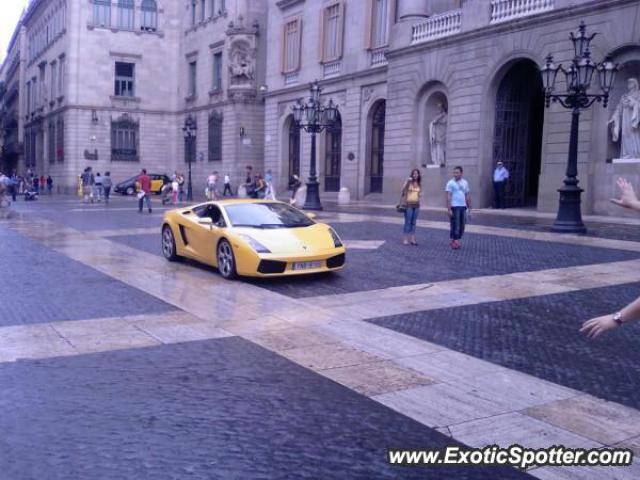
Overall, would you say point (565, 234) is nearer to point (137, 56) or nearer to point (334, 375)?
point (334, 375)

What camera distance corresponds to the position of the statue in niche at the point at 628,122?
73.1 ft

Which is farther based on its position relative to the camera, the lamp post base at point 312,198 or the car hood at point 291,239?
the lamp post base at point 312,198

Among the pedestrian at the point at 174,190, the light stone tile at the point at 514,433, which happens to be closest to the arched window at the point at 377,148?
the pedestrian at the point at 174,190

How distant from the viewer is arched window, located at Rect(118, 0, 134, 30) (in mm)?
54625

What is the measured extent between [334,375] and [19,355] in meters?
2.92

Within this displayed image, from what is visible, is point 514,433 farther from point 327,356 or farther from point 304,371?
point 327,356

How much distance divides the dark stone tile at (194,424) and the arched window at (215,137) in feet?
146

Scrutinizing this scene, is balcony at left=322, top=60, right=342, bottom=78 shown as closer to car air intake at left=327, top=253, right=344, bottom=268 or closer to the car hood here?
the car hood

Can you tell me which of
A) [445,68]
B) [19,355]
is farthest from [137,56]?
[19,355]

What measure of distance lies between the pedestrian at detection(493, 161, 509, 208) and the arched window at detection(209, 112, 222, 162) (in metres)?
26.9

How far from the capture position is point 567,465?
4156 millimetres

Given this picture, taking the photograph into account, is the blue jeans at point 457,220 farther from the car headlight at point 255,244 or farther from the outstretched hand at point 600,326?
the outstretched hand at point 600,326

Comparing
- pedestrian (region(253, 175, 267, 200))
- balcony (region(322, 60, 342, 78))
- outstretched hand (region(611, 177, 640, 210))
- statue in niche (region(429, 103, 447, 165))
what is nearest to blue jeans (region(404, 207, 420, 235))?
outstretched hand (region(611, 177, 640, 210))

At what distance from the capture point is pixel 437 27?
29219 mm
